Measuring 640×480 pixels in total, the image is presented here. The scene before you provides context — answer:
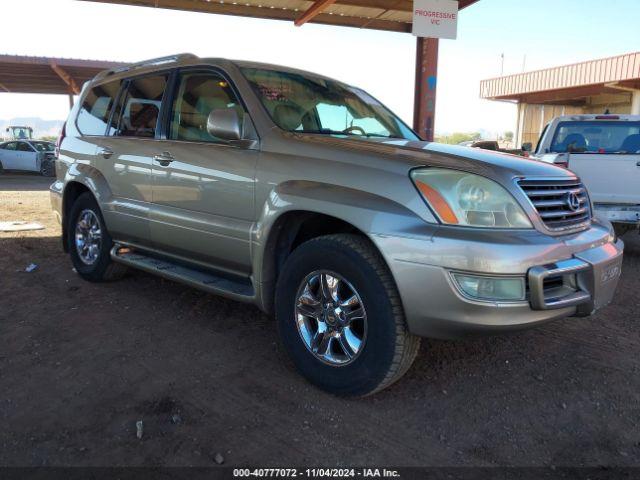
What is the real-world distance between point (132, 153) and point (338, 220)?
213 centimetres

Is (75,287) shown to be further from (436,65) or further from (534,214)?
(436,65)

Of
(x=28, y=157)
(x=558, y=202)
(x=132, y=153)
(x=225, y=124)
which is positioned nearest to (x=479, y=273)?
(x=558, y=202)

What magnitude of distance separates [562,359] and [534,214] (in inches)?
52.9

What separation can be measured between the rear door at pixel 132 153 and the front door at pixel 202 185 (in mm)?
171

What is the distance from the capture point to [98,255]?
192 inches

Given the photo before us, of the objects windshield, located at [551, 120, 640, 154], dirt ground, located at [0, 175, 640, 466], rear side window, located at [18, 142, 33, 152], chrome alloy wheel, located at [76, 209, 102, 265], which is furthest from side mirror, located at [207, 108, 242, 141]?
rear side window, located at [18, 142, 33, 152]

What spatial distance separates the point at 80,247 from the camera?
16.9 feet

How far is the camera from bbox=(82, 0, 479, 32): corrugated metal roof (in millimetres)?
9062

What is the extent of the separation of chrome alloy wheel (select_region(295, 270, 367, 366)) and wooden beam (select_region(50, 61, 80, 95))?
850 inches

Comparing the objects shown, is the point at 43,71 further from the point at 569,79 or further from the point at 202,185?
the point at 202,185

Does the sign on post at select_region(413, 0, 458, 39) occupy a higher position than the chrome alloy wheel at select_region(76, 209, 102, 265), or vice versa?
the sign on post at select_region(413, 0, 458, 39)

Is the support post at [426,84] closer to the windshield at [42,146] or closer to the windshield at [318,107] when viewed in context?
the windshield at [318,107]

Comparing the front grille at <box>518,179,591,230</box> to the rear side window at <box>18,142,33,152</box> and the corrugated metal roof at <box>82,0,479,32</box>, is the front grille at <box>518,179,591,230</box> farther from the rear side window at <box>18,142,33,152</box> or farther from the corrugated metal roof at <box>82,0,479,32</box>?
the rear side window at <box>18,142,33,152</box>

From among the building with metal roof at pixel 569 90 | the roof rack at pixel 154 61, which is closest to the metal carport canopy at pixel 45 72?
the roof rack at pixel 154 61
